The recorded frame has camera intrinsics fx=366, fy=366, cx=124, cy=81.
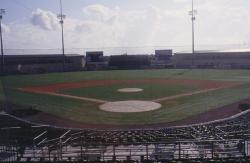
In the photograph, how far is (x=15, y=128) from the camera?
2345cm

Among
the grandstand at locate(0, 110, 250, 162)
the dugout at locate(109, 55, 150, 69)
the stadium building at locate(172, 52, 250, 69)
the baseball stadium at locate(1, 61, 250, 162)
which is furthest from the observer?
the dugout at locate(109, 55, 150, 69)

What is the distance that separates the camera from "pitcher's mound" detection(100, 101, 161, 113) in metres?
31.3

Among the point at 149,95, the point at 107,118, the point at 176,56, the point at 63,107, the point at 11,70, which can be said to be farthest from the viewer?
the point at 176,56

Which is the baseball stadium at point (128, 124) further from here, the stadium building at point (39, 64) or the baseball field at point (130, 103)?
the stadium building at point (39, 64)

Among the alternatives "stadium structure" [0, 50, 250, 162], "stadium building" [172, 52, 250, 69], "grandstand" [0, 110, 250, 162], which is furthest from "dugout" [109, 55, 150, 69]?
"grandstand" [0, 110, 250, 162]

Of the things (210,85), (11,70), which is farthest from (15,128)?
(11,70)

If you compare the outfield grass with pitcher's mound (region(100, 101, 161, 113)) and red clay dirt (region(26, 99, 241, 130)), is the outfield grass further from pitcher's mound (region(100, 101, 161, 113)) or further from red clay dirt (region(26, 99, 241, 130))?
red clay dirt (region(26, 99, 241, 130))

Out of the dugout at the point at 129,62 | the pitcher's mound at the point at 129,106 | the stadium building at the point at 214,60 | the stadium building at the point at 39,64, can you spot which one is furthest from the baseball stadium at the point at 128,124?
the dugout at the point at 129,62

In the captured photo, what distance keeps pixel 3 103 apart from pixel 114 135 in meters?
18.1

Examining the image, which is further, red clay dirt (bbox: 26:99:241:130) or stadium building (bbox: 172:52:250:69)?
stadium building (bbox: 172:52:250:69)

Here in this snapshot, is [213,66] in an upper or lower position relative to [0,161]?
upper

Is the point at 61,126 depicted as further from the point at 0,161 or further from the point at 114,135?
the point at 0,161

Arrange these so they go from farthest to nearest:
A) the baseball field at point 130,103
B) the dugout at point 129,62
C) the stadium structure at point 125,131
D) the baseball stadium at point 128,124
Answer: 1. the dugout at point 129,62
2. the baseball field at point 130,103
3. the baseball stadium at point 128,124
4. the stadium structure at point 125,131

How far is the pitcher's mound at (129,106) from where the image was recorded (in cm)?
3127
